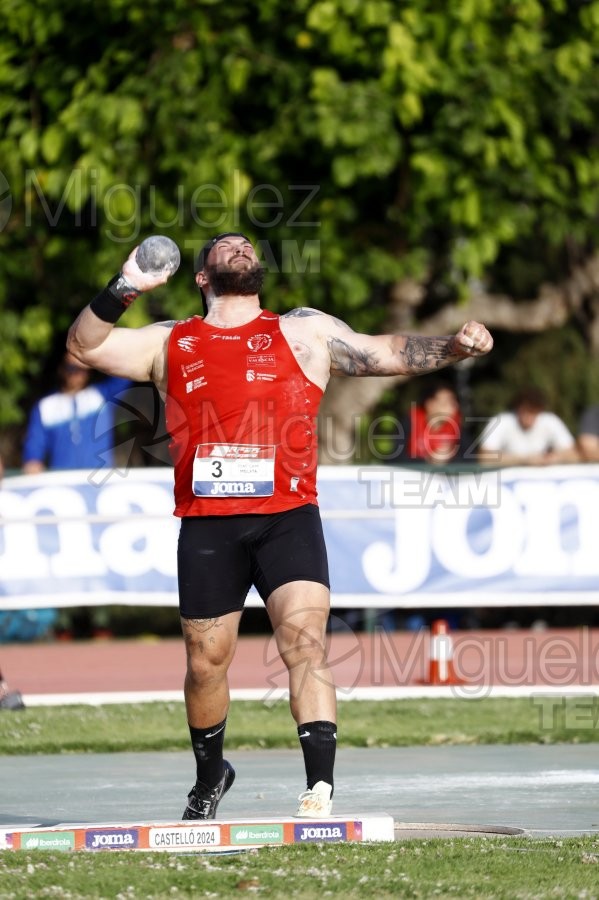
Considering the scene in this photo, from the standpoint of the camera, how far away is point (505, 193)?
15.6 meters

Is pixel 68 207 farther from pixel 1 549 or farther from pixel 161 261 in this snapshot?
pixel 161 261

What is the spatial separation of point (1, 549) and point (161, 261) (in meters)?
7.61

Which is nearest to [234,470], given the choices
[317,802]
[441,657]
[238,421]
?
[238,421]

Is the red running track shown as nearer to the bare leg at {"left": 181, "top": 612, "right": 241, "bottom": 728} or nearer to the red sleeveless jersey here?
the bare leg at {"left": 181, "top": 612, "right": 241, "bottom": 728}

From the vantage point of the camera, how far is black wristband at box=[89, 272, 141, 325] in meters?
6.00

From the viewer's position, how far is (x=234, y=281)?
20.5 feet

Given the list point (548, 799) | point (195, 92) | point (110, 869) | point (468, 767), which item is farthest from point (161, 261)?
point (195, 92)

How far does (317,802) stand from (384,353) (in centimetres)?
165

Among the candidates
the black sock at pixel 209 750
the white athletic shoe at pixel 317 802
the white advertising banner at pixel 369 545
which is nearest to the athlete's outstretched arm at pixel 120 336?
the black sock at pixel 209 750

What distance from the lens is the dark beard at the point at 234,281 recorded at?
20.5 feet

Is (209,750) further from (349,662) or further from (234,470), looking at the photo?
(349,662)

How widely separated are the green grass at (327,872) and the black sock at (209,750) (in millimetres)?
714

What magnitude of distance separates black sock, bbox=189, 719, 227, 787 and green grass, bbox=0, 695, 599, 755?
9.91ft

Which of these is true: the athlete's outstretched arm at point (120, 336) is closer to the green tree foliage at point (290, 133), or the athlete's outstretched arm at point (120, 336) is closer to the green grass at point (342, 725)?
the green grass at point (342, 725)
